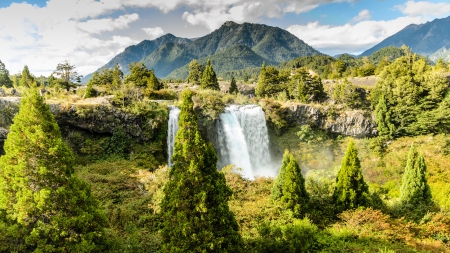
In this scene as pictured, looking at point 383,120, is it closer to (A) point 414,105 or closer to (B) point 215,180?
(A) point 414,105

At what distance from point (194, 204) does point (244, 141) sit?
1593cm

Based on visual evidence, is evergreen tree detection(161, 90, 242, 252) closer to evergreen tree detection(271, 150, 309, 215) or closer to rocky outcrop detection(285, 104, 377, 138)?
evergreen tree detection(271, 150, 309, 215)

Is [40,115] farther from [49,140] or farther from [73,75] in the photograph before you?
[73,75]

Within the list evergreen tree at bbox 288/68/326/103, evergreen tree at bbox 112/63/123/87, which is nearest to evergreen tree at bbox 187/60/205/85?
evergreen tree at bbox 112/63/123/87

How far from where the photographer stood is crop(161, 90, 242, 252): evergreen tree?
6168mm

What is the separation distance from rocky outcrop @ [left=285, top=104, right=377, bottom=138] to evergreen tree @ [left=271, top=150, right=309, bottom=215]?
14.7 m

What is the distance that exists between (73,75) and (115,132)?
18.8m

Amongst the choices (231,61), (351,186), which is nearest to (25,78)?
(351,186)

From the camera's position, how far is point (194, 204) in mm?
6371

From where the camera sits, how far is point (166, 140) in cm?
1970

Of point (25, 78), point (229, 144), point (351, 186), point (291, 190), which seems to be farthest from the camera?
point (25, 78)

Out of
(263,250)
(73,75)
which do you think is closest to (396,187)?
(263,250)

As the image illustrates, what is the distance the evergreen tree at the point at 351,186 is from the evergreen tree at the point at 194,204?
21.8ft

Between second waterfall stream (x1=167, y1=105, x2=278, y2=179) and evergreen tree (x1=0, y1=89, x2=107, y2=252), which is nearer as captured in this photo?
evergreen tree (x1=0, y1=89, x2=107, y2=252)
